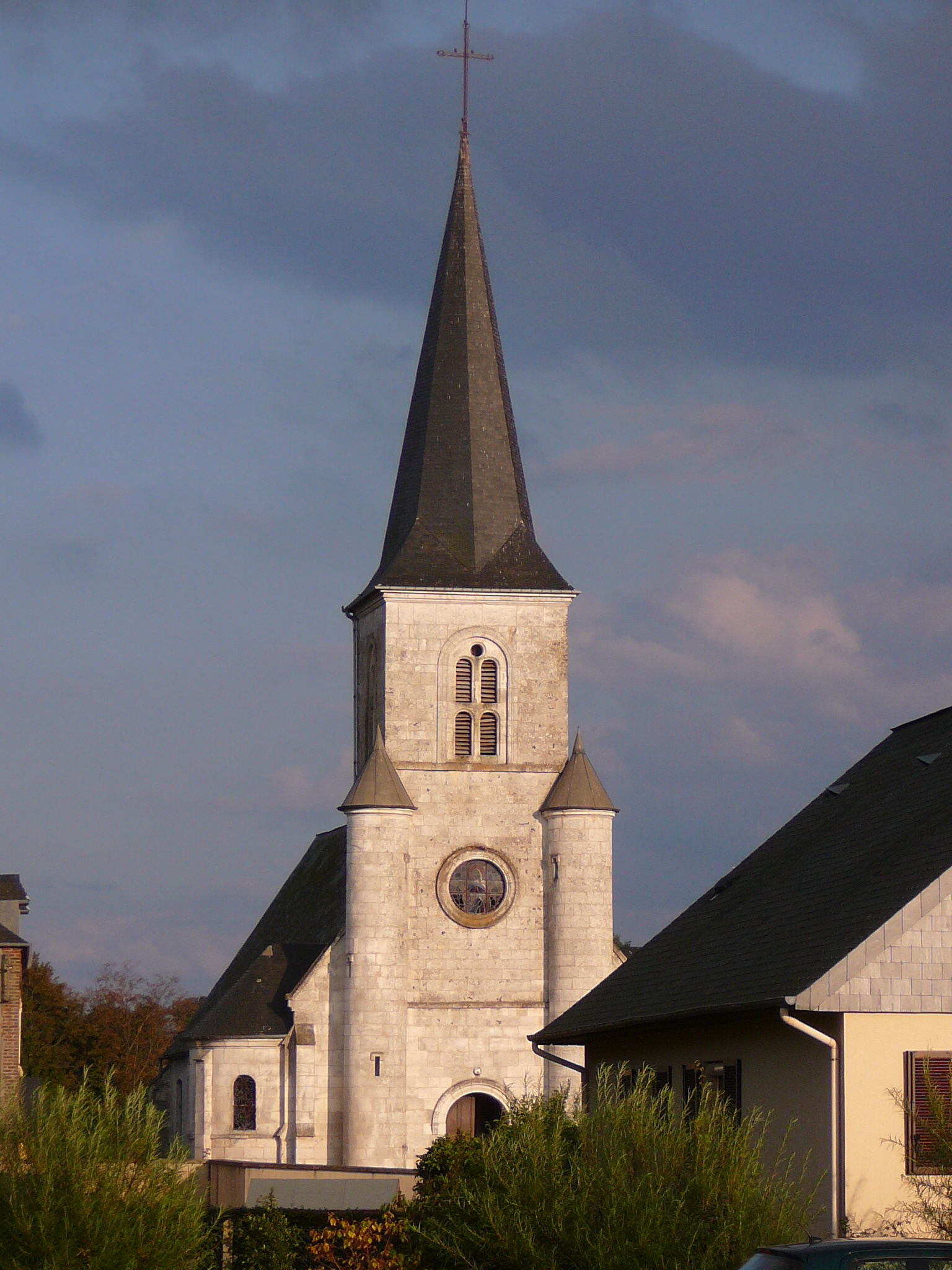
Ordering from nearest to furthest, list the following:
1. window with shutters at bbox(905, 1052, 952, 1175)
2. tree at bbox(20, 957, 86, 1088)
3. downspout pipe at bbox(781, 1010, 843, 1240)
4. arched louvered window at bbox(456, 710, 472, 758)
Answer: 1. window with shutters at bbox(905, 1052, 952, 1175)
2. downspout pipe at bbox(781, 1010, 843, 1240)
3. arched louvered window at bbox(456, 710, 472, 758)
4. tree at bbox(20, 957, 86, 1088)

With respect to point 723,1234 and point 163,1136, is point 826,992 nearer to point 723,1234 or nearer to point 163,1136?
point 723,1234

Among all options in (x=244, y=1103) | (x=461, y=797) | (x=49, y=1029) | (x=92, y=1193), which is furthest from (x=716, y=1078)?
(x=49, y=1029)

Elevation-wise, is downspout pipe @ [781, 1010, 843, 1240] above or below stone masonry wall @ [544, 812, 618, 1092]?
below

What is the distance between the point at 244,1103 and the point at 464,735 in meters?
12.4

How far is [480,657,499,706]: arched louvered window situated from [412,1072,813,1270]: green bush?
41.1m

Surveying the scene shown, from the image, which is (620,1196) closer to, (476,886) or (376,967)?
(376,967)

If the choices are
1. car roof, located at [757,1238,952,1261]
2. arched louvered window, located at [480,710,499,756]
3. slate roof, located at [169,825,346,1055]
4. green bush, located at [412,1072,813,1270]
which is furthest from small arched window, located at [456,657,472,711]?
car roof, located at [757,1238,952,1261]

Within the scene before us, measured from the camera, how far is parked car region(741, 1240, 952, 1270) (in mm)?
15383

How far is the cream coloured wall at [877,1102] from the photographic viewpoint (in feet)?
79.4

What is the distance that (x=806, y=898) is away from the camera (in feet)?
93.7

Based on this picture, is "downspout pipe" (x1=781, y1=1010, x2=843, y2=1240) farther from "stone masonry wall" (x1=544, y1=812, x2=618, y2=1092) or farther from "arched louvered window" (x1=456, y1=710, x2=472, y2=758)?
"arched louvered window" (x1=456, y1=710, x2=472, y2=758)

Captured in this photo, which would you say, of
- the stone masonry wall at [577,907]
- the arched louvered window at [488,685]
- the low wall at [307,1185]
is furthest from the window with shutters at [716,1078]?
the arched louvered window at [488,685]

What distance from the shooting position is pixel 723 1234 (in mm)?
20031

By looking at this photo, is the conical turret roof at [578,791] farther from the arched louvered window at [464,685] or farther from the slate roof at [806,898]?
the slate roof at [806,898]
